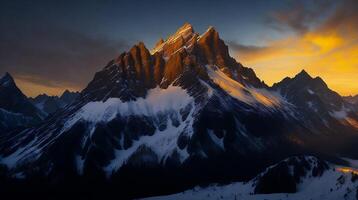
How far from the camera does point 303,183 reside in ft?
519

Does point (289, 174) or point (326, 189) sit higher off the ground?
point (289, 174)

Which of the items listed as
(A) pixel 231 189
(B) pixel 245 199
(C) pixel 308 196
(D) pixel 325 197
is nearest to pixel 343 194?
(D) pixel 325 197

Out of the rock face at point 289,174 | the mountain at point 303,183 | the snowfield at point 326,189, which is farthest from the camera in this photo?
the rock face at point 289,174

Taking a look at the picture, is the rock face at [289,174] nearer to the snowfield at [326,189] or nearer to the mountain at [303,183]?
the mountain at [303,183]

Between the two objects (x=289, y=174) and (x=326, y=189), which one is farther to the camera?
(x=289, y=174)

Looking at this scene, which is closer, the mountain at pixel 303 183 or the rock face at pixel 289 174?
the mountain at pixel 303 183

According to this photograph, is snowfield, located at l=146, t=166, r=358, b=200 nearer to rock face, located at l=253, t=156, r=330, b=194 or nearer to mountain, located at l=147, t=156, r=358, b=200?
mountain, located at l=147, t=156, r=358, b=200

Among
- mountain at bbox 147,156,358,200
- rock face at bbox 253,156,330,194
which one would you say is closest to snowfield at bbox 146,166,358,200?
mountain at bbox 147,156,358,200

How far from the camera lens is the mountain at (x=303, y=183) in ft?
430

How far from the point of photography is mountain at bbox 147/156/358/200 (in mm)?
131000

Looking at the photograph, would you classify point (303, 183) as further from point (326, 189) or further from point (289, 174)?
point (326, 189)

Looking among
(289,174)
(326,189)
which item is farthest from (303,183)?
(326,189)

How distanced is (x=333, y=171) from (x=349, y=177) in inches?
646

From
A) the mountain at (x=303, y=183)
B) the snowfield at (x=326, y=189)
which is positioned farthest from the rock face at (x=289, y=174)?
the snowfield at (x=326, y=189)
